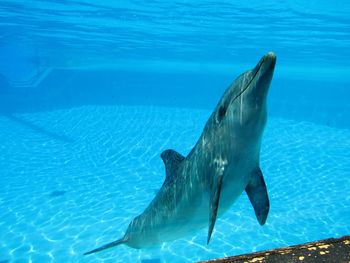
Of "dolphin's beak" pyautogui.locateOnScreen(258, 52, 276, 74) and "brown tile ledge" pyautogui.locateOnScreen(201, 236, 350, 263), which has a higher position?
"dolphin's beak" pyautogui.locateOnScreen(258, 52, 276, 74)

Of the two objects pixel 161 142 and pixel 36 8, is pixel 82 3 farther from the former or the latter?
pixel 161 142

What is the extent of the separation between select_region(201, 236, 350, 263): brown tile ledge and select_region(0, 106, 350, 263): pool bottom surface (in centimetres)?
627

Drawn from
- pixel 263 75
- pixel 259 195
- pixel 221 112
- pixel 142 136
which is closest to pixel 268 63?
pixel 263 75

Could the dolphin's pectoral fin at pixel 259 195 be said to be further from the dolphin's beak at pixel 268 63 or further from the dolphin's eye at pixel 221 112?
the dolphin's beak at pixel 268 63

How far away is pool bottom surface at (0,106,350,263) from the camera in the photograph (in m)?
8.89

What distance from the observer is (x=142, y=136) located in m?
19.8

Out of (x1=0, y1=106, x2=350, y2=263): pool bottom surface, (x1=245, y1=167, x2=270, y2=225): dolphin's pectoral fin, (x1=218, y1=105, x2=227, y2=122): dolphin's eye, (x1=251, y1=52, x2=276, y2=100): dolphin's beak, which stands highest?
(x1=251, y1=52, x2=276, y2=100): dolphin's beak

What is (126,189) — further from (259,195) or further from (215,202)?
(215,202)

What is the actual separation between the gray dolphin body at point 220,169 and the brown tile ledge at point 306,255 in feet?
3.29

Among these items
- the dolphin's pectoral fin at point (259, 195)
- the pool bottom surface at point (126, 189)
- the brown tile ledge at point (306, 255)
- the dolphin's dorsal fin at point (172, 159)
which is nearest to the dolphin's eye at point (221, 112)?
the dolphin's pectoral fin at point (259, 195)

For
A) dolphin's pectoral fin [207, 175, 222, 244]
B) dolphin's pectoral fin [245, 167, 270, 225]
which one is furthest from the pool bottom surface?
dolphin's pectoral fin [207, 175, 222, 244]

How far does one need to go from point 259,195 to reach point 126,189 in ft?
30.9

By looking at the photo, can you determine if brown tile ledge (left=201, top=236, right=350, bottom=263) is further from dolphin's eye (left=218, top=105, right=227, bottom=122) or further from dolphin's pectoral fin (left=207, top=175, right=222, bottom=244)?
dolphin's eye (left=218, top=105, right=227, bottom=122)

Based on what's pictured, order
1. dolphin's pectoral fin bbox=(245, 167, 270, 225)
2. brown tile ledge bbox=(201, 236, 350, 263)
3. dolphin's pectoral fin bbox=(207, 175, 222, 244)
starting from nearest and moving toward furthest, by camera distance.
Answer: brown tile ledge bbox=(201, 236, 350, 263) → dolphin's pectoral fin bbox=(207, 175, 222, 244) → dolphin's pectoral fin bbox=(245, 167, 270, 225)
